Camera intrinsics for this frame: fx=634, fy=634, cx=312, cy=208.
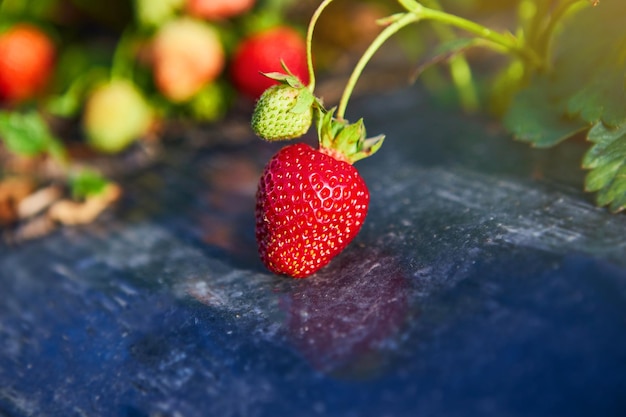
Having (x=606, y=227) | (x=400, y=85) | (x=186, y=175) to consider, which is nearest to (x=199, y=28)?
(x=186, y=175)

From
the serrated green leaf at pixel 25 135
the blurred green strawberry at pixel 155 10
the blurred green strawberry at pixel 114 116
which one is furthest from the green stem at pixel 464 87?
the serrated green leaf at pixel 25 135

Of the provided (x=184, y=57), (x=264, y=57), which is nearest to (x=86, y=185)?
(x=184, y=57)

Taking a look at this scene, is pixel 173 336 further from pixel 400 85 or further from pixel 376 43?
pixel 400 85

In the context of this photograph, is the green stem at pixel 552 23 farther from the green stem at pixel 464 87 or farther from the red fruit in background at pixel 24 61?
the red fruit in background at pixel 24 61

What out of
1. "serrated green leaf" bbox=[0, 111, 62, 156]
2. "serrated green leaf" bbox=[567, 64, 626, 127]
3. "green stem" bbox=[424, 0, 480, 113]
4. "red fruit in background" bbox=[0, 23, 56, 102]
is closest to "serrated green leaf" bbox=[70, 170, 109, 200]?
"serrated green leaf" bbox=[0, 111, 62, 156]

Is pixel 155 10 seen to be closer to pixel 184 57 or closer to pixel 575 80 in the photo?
pixel 184 57

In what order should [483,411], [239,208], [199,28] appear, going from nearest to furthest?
[483,411], [239,208], [199,28]

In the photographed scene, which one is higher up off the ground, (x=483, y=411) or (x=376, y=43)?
(x=376, y=43)
